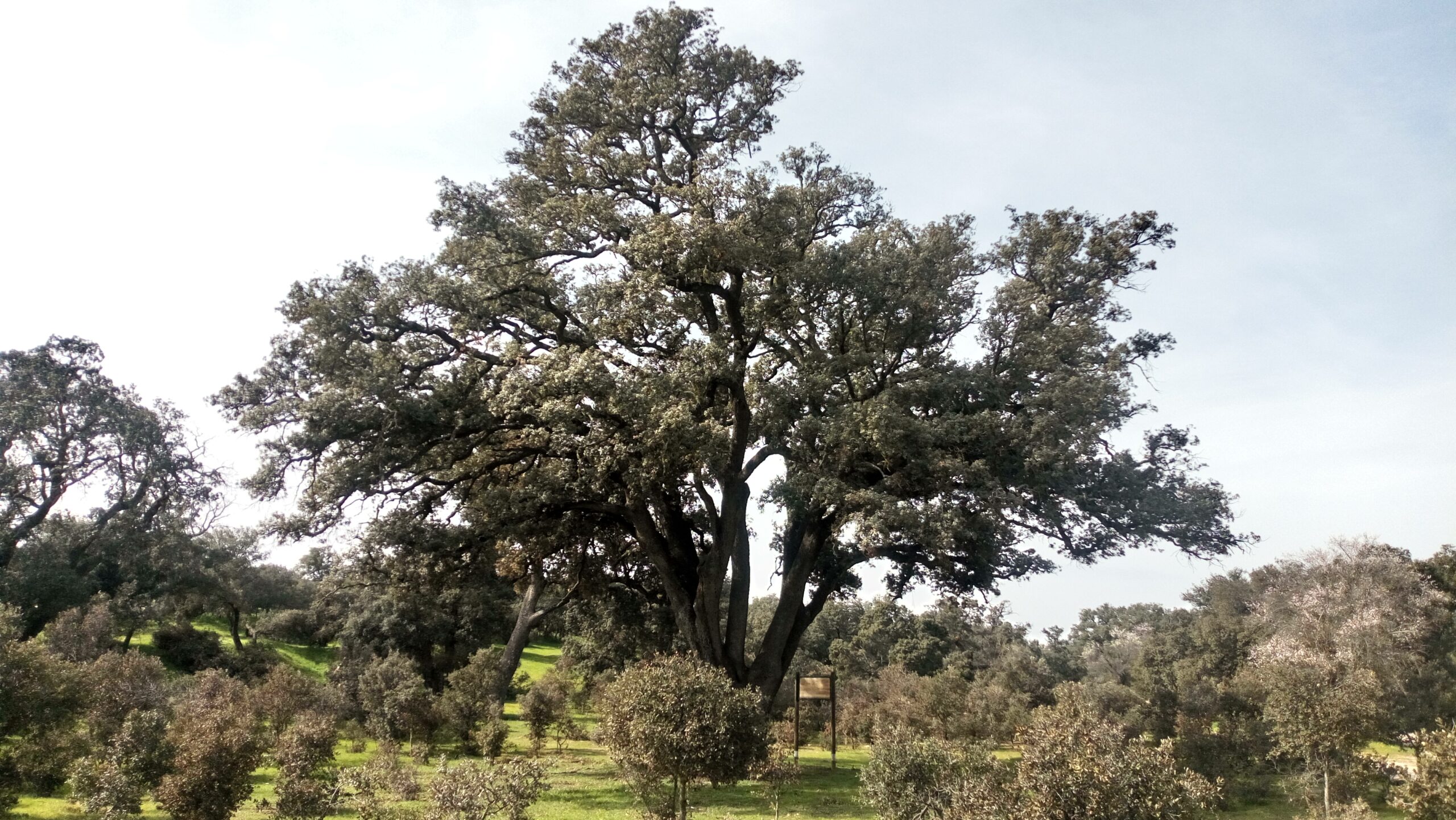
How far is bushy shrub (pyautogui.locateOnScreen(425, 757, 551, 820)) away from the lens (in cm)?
938

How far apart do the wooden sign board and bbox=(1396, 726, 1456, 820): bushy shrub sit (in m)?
12.6

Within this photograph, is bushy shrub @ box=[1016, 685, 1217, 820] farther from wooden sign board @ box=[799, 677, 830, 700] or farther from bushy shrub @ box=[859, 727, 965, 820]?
wooden sign board @ box=[799, 677, 830, 700]

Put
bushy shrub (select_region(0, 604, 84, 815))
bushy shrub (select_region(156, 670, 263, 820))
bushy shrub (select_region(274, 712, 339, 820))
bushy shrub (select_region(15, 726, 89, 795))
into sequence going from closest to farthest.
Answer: bushy shrub (select_region(274, 712, 339, 820)) < bushy shrub (select_region(156, 670, 263, 820)) < bushy shrub (select_region(0, 604, 84, 815)) < bushy shrub (select_region(15, 726, 89, 795))

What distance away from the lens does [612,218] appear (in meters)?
18.9

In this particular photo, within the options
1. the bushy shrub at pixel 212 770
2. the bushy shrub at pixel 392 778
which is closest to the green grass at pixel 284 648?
the bushy shrub at pixel 392 778

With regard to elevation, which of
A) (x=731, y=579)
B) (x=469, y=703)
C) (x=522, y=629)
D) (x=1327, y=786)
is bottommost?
(x=1327, y=786)

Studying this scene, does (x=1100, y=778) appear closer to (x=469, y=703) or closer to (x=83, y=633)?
(x=469, y=703)

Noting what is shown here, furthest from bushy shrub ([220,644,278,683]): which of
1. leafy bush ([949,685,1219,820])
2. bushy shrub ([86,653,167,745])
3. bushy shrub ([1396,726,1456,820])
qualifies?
bushy shrub ([1396,726,1456,820])

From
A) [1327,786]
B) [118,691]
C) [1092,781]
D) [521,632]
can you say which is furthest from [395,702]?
[1327,786]

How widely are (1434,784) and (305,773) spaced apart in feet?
51.7

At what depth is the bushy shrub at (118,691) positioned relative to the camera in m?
15.8

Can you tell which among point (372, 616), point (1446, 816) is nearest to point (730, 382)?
point (1446, 816)

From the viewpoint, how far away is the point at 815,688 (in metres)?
22.5

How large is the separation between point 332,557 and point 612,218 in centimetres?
966
